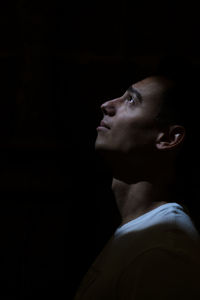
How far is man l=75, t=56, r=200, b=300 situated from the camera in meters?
1.29

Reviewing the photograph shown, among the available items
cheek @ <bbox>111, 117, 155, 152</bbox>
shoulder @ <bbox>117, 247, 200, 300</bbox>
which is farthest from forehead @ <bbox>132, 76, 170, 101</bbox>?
shoulder @ <bbox>117, 247, 200, 300</bbox>

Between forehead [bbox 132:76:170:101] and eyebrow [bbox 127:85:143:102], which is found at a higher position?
forehead [bbox 132:76:170:101]

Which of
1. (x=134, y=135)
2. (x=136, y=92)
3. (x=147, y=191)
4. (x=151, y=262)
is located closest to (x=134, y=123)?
(x=134, y=135)

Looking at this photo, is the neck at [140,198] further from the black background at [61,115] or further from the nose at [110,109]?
the black background at [61,115]

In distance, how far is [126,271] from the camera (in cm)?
134

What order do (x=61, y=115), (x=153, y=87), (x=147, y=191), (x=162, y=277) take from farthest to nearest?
(x=61, y=115) < (x=153, y=87) < (x=147, y=191) < (x=162, y=277)

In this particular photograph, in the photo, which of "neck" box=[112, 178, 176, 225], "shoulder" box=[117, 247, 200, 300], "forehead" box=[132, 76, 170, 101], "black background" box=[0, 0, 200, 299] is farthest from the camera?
"black background" box=[0, 0, 200, 299]

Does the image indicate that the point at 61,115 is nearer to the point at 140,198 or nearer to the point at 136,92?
the point at 136,92

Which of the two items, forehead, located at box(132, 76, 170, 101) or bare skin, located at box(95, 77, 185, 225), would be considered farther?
forehead, located at box(132, 76, 170, 101)

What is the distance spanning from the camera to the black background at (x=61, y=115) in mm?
2822

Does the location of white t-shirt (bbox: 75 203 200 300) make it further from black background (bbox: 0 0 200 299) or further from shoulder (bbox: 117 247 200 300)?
black background (bbox: 0 0 200 299)

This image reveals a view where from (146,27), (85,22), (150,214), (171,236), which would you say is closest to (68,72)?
(85,22)

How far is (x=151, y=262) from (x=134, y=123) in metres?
0.71

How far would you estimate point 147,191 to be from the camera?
1.68 m
